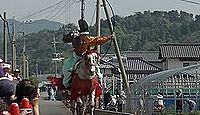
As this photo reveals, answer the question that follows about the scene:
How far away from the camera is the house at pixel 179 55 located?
6644 cm

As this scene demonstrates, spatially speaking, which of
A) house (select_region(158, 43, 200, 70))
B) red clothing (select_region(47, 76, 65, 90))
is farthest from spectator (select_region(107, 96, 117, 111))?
house (select_region(158, 43, 200, 70))

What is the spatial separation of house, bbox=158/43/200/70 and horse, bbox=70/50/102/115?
52612mm

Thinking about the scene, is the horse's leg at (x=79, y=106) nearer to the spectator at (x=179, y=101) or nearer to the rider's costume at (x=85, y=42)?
the rider's costume at (x=85, y=42)

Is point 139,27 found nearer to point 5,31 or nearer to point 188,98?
point 5,31

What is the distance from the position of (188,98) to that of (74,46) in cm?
1429

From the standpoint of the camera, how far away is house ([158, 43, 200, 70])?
2616 inches

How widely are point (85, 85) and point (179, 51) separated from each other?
2169 inches

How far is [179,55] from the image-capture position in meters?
67.1

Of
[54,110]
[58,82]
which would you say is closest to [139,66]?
[54,110]

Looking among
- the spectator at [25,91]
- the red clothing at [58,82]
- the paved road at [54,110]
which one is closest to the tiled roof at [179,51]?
the paved road at [54,110]

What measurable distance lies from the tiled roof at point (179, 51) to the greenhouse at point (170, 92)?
37.7 meters

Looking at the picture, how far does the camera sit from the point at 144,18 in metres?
156

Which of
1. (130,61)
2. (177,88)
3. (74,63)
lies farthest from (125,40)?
(74,63)

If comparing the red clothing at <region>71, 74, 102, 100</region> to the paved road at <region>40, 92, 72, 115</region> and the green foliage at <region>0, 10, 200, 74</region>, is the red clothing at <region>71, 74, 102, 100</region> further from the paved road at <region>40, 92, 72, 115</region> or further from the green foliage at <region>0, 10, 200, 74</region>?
the green foliage at <region>0, 10, 200, 74</region>
